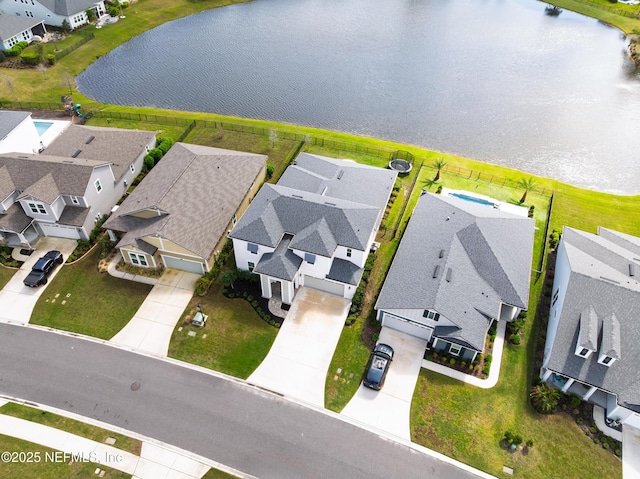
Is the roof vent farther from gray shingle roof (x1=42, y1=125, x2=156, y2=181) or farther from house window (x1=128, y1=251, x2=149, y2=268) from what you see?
gray shingle roof (x1=42, y1=125, x2=156, y2=181)

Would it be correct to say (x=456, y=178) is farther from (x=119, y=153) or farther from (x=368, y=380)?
(x=119, y=153)

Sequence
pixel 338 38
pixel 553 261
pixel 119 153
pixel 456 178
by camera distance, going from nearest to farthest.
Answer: pixel 553 261 < pixel 119 153 < pixel 456 178 < pixel 338 38

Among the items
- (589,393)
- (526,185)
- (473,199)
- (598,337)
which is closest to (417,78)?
(526,185)

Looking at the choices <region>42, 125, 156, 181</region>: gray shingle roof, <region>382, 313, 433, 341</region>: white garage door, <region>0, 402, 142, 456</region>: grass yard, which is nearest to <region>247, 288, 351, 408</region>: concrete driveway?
<region>382, 313, 433, 341</region>: white garage door

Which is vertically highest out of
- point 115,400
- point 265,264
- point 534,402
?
point 265,264

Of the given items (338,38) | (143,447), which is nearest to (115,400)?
(143,447)

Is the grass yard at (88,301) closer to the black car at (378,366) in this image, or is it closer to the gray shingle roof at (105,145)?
the gray shingle roof at (105,145)
